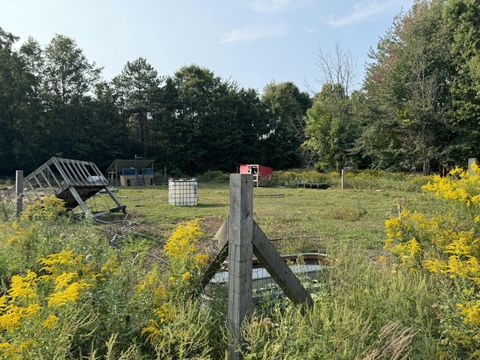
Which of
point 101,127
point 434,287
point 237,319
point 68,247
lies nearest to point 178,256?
point 237,319

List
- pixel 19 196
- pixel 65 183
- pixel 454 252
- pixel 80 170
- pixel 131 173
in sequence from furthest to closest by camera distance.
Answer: pixel 131 173 < pixel 80 170 < pixel 65 183 < pixel 19 196 < pixel 454 252

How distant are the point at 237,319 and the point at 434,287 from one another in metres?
1.73

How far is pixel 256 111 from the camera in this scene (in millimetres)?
37469

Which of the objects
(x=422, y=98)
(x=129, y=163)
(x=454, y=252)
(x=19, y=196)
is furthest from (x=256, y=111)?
(x=454, y=252)

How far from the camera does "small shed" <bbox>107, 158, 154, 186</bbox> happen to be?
26.2m

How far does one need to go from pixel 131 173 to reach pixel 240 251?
26.0 m

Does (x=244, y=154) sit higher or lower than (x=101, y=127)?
lower

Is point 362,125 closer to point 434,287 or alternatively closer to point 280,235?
point 280,235

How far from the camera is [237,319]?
6.91ft

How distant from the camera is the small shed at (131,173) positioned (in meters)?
26.2

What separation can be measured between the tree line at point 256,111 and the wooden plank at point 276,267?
22.9m

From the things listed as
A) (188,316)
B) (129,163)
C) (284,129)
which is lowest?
(188,316)

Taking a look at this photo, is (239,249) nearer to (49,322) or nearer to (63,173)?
(49,322)

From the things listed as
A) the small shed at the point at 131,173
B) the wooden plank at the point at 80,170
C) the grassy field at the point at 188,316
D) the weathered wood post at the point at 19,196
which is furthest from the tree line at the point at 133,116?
the grassy field at the point at 188,316
